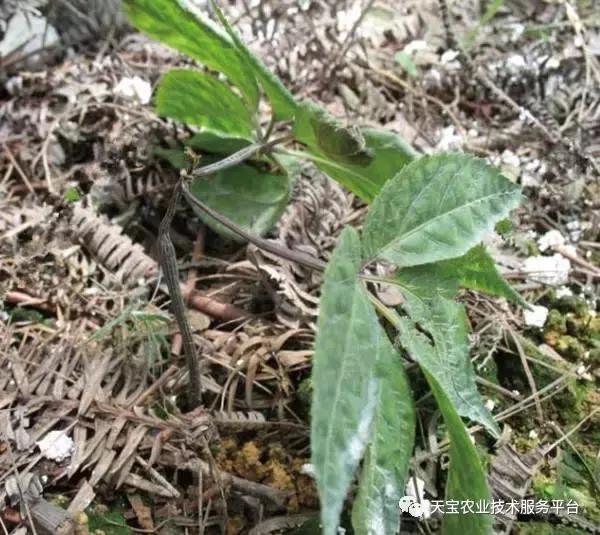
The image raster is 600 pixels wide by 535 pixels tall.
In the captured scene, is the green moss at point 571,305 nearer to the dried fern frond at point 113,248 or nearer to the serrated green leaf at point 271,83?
the serrated green leaf at point 271,83

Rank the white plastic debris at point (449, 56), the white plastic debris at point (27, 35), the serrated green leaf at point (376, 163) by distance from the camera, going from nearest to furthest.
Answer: the serrated green leaf at point (376, 163) → the white plastic debris at point (27, 35) → the white plastic debris at point (449, 56)

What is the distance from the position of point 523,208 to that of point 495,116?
35 centimetres

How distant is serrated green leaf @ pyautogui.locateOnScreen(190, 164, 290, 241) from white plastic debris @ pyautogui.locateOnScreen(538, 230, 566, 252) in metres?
0.59

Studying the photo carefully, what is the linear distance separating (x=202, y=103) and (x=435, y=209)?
1.96 ft

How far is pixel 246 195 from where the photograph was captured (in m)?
1.54

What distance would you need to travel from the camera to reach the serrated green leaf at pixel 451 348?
3.47 feet

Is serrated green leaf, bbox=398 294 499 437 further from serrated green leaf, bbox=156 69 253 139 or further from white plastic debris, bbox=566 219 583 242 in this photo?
white plastic debris, bbox=566 219 583 242

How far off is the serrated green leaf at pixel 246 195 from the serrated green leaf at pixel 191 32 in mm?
242

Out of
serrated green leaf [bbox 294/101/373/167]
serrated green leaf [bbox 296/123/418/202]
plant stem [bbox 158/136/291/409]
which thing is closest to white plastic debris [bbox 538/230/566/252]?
serrated green leaf [bbox 296/123/418/202]

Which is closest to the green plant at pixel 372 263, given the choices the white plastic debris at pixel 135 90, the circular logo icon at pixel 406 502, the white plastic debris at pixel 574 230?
the circular logo icon at pixel 406 502

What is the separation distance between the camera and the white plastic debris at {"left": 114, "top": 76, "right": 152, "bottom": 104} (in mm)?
1745

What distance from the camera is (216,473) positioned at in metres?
1.21

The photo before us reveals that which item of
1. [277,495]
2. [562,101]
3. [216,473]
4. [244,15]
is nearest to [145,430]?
[216,473]

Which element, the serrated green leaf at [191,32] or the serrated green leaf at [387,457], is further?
the serrated green leaf at [191,32]
